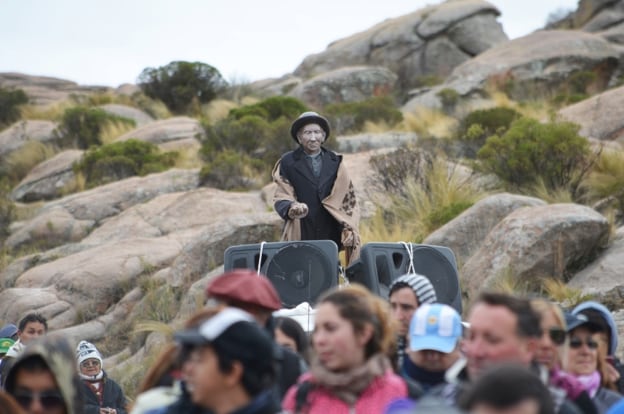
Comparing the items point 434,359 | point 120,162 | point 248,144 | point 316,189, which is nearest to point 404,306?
point 434,359

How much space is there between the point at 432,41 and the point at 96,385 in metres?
34.0

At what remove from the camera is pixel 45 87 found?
46.0 m

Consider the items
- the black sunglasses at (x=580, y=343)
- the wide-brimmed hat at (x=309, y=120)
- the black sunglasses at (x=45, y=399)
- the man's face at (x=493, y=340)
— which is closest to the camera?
the man's face at (x=493, y=340)

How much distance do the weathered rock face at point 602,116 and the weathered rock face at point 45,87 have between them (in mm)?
26190

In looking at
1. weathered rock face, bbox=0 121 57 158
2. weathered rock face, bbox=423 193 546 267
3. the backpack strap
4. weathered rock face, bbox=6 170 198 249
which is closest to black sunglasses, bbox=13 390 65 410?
the backpack strap

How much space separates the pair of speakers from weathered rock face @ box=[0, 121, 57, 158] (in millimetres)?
23521

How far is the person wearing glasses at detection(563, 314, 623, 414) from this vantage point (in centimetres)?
521

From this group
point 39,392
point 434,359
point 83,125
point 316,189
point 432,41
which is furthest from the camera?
point 432,41

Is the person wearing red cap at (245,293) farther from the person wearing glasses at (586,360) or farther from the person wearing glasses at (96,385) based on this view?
the person wearing glasses at (96,385)

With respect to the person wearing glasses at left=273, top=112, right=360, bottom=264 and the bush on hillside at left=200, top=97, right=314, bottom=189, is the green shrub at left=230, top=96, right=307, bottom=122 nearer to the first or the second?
the bush on hillside at left=200, top=97, right=314, bottom=189

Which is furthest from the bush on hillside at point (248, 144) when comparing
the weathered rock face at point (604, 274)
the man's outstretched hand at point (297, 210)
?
the man's outstretched hand at point (297, 210)

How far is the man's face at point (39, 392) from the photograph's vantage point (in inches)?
180

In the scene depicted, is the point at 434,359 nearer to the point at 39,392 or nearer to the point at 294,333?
the point at 294,333

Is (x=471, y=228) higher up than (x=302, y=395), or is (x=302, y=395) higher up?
(x=302, y=395)
